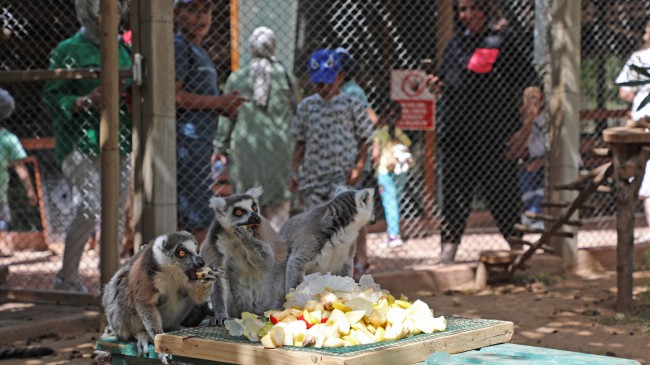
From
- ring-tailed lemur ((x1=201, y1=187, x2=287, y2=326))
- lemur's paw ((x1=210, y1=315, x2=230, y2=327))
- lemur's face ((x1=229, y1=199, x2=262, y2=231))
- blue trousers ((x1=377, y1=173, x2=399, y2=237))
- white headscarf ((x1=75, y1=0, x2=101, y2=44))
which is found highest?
white headscarf ((x1=75, y1=0, x2=101, y2=44))

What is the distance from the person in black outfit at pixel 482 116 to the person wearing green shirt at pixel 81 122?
3034mm

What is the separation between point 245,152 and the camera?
8.74m

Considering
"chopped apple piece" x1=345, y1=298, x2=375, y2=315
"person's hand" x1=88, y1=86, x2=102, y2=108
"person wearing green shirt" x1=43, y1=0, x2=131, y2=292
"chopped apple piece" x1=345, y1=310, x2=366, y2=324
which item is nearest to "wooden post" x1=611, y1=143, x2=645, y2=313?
"chopped apple piece" x1=345, y1=298, x2=375, y2=315

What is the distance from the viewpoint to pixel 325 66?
25.8ft

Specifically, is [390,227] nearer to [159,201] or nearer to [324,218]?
[159,201]

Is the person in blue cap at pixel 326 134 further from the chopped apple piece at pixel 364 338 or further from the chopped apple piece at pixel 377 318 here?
the chopped apple piece at pixel 364 338

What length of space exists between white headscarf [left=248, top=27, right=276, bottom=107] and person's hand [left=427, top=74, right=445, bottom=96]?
61.5 inches

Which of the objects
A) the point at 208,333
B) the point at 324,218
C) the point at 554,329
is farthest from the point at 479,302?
the point at 208,333

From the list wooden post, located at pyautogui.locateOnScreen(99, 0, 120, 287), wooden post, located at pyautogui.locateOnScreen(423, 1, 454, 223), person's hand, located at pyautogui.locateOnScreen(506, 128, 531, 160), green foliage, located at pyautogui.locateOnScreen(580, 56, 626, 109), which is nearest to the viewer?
wooden post, located at pyautogui.locateOnScreen(99, 0, 120, 287)

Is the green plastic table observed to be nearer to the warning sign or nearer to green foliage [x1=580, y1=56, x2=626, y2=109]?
the warning sign

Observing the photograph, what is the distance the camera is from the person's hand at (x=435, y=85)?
29.2 ft

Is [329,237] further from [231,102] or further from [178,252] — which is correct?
[231,102]

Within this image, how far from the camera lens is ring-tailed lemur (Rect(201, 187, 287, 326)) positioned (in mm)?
4379

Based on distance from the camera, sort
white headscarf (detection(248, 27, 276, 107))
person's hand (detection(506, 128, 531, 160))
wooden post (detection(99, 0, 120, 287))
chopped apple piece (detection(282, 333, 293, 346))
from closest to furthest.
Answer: chopped apple piece (detection(282, 333, 293, 346)) < wooden post (detection(99, 0, 120, 287)) < white headscarf (detection(248, 27, 276, 107)) < person's hand (detection(506, 128, 531, 160))
